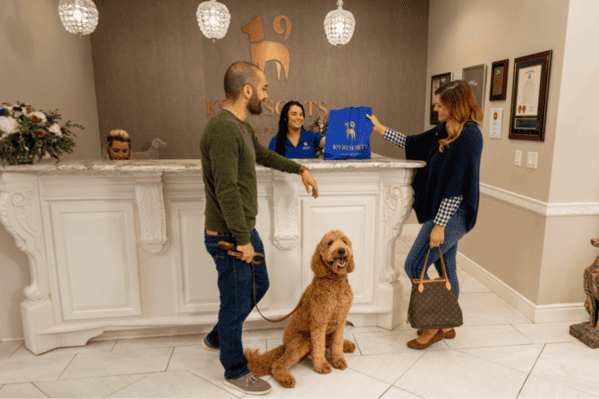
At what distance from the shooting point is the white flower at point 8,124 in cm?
188

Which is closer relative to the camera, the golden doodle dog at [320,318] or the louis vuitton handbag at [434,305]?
the golden doodle dog at [320,318]

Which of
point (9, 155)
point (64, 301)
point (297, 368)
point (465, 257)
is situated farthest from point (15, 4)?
point (465, 257)

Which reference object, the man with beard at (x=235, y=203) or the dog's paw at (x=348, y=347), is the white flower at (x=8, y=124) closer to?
the man with beard at (x=235, y=203)

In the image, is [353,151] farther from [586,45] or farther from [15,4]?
[15,4]

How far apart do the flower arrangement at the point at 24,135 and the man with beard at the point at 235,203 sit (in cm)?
100

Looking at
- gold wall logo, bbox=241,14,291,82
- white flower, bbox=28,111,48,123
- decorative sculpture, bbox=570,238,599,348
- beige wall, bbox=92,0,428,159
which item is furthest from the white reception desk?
gold wall logo, bbox=241,14,291,82

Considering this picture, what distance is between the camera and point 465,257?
3654mm

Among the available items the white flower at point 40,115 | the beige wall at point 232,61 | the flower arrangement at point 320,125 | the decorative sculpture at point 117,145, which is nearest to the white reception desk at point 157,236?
the white flower at point 40,115

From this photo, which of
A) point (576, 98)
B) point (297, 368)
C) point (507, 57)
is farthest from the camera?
point (507, 57)

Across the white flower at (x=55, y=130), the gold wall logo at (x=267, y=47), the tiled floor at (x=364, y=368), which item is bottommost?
the tiled floor at (x=364, y=368)

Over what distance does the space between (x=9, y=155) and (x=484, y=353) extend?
2.79 metres

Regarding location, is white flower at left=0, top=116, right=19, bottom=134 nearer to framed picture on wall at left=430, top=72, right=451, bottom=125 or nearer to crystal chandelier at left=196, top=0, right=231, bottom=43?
crystal chandelier at left=196, top=0, right=231, bottom=43

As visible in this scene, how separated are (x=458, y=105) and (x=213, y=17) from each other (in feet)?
7.17

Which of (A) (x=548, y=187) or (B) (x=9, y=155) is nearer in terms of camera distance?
(B) (x=9, y=155)
